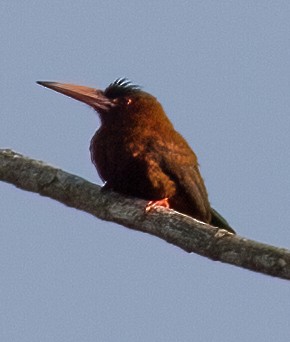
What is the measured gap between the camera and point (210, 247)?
5367 millimetres

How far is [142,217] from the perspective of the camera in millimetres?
6047

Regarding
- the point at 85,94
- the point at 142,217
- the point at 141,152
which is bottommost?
the point at 142,217

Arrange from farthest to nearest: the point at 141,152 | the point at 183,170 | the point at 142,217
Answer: the point at 183,170
the point at 141,152
the point at 142,217

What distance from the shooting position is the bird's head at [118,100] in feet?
23.8

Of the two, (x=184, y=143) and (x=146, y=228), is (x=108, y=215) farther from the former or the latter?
(x=184, y=143)

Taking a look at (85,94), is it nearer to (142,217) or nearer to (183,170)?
(183,170)

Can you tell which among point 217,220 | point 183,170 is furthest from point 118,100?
point 217,220

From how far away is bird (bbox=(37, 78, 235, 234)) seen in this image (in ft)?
22.8

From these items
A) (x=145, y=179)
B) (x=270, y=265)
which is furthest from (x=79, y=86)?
(x=270, y=265)

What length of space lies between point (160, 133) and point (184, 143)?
29 cm

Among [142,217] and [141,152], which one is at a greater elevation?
[141,152]

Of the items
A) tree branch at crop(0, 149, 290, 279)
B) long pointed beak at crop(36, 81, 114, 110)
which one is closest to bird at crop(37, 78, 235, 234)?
long pointed beak at crop(36, 81, 114, 110)

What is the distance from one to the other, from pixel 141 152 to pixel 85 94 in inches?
26.9

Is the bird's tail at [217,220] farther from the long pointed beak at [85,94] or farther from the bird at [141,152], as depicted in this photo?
the long pointed beak at [85,94]
